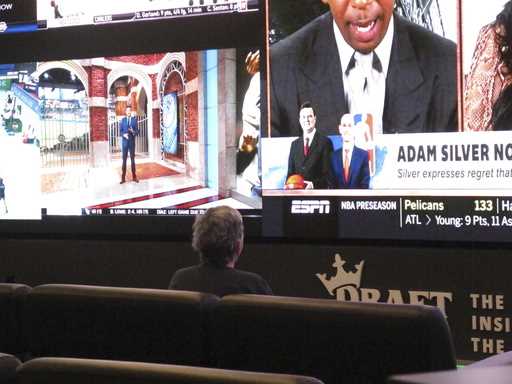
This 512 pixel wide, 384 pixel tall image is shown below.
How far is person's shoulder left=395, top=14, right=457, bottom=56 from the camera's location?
4398 mm

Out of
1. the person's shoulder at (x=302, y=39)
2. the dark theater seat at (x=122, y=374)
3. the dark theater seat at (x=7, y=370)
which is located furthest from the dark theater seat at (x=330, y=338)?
the person's shoulder at (x=302, y=39)

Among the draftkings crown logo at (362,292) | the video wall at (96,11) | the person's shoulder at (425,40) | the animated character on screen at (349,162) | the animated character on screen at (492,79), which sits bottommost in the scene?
the draftkings crown logo at (362,292)

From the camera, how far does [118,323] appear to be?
2.41 m

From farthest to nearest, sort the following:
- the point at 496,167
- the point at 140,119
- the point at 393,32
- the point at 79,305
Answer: the point at 140,119
the point at 393,32
the point at 496,167
the point at 79,305

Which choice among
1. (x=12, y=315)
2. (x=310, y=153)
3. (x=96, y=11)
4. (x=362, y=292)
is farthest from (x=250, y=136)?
(x=12, y=315)

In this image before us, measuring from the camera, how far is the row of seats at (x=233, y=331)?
1.93 meters

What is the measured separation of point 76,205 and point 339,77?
6.63 ft

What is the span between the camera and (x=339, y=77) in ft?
15.4

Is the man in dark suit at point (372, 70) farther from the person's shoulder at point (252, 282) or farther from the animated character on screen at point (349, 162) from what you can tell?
the person's shoulder at point (252, 282)

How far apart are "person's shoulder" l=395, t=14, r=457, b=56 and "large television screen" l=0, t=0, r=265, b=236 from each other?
0.89m

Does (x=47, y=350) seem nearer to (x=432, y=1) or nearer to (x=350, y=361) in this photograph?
(x=350, y=361)

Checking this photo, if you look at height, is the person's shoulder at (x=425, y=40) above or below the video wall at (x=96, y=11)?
below

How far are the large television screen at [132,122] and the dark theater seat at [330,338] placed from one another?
9.14 ft

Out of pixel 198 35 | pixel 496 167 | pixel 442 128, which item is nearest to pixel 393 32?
pixel 442 128
